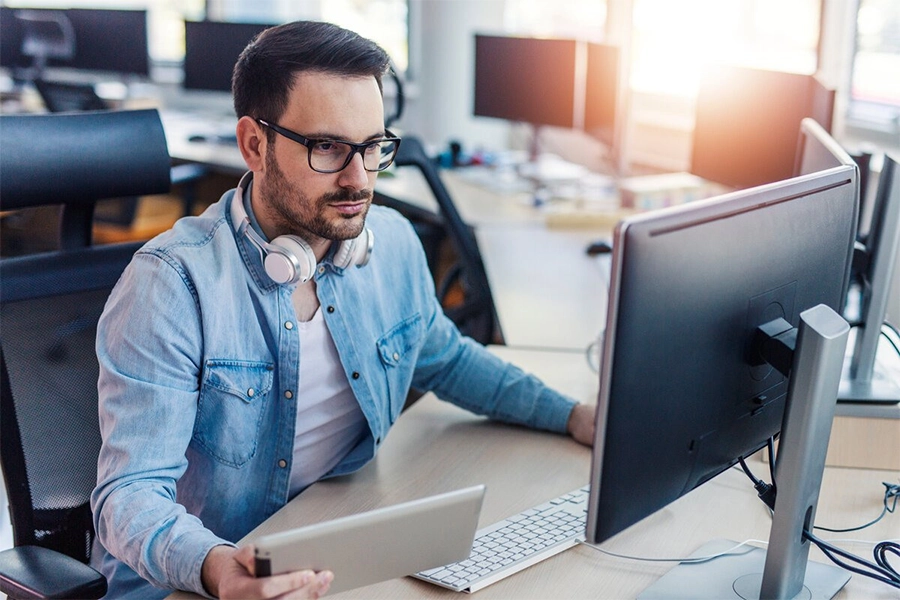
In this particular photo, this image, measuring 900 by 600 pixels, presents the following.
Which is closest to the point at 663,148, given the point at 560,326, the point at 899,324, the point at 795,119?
the point at 795,119

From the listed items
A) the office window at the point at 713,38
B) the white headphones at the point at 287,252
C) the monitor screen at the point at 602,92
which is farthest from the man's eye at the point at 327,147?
the monitor screen at the point at 602,92

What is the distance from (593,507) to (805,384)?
25 cm

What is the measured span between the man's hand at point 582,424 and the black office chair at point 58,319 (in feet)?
2.31

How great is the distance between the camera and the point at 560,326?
6.57ft

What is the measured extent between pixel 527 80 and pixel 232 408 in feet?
8.01

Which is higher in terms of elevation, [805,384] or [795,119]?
[795,119]

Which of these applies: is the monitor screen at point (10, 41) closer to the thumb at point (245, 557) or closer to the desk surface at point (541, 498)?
the desk surface at point (541, 498)

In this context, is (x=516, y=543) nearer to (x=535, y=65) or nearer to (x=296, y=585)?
Result: (x=296, y=585)

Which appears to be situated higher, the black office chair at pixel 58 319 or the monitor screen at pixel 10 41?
the monitor screen at pixel 10 41

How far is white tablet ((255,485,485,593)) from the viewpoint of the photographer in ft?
2.71

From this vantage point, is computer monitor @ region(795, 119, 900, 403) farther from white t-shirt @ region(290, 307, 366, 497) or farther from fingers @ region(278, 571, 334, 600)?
fingers @ region(278, 571, 334, 600)

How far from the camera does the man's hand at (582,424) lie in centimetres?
144

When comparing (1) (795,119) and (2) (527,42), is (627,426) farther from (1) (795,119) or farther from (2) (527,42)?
(2) (527,42)

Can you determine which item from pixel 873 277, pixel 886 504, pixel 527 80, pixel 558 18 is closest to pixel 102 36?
pixel 558 18
